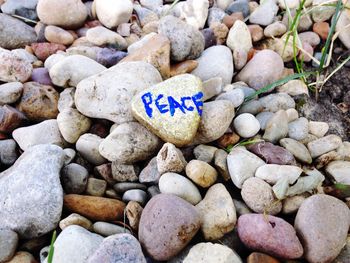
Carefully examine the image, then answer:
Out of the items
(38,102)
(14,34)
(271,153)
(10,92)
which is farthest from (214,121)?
(14,34)

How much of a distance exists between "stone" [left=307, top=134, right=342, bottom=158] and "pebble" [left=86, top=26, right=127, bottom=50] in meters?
0.96

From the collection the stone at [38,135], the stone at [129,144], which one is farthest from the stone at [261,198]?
the stone at [38,135]

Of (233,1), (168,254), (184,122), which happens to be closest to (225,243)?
(168,254)

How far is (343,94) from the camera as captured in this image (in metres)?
1.92

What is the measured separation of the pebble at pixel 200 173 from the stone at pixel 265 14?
103cm

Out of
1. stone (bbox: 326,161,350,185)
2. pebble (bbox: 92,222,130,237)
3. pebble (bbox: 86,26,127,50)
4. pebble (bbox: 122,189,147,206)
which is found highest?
pebble (bbox: 86,26,127,50)

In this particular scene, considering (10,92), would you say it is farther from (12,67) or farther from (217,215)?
(217,215)

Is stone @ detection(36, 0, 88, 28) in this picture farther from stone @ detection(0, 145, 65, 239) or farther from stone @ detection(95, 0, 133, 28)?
stone @ detection(0, 145, 65, 239)

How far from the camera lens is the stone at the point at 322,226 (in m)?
1.26

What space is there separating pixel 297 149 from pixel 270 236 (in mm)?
433

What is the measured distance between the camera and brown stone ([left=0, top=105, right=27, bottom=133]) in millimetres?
1589

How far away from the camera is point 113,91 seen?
5.12 ft

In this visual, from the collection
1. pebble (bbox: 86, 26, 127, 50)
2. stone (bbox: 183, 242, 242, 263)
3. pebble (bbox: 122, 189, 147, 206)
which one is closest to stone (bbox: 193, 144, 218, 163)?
pebble (bbox: 122, 189, 147, 206)

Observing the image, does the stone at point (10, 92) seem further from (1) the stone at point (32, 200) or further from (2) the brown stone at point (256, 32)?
(2) the brown stone at point (256, 32)
